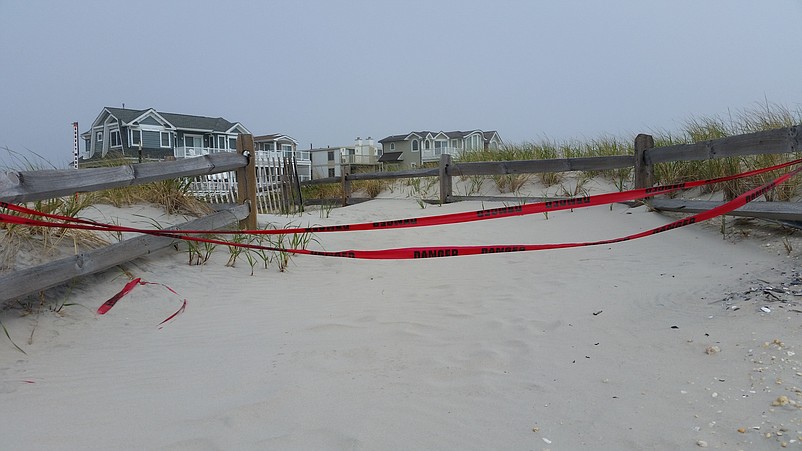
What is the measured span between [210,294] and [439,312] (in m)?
2.00

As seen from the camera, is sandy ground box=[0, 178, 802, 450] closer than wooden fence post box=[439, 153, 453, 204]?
Yes

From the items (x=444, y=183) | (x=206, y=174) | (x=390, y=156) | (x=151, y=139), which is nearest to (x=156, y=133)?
(x=151, y=139)

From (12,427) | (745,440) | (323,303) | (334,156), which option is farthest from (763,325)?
(334,156)

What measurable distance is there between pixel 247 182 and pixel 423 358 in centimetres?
421

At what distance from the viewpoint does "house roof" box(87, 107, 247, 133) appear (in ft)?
120

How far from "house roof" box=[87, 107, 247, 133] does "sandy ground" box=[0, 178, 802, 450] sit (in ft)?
119

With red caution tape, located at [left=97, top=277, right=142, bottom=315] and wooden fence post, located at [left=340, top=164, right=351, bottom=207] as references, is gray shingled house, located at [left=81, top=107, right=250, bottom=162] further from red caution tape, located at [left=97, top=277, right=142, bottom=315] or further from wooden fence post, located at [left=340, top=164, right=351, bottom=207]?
red caution tape, located at [left=97, top=277, right=142, bottom=315]

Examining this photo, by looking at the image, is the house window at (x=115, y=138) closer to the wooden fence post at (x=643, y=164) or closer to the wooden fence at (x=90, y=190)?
the wooden fence at (x=90, y=190)

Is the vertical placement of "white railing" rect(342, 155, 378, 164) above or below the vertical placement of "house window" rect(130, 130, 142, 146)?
below

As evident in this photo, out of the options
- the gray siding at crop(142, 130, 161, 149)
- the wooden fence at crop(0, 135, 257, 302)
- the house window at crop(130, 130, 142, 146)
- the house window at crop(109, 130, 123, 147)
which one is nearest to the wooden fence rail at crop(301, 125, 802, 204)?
the wooden fence at crop(0, 135, 257, 302)

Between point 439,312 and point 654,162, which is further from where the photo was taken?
point 654,162

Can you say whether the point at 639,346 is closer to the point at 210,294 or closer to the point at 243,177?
the point at 210,294

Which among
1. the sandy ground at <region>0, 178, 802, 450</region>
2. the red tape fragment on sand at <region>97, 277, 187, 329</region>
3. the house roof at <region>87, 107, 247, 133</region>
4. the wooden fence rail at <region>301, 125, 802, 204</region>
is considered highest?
the house roof at <region>87, 107, 247, 133</region>

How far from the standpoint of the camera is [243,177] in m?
6.59
